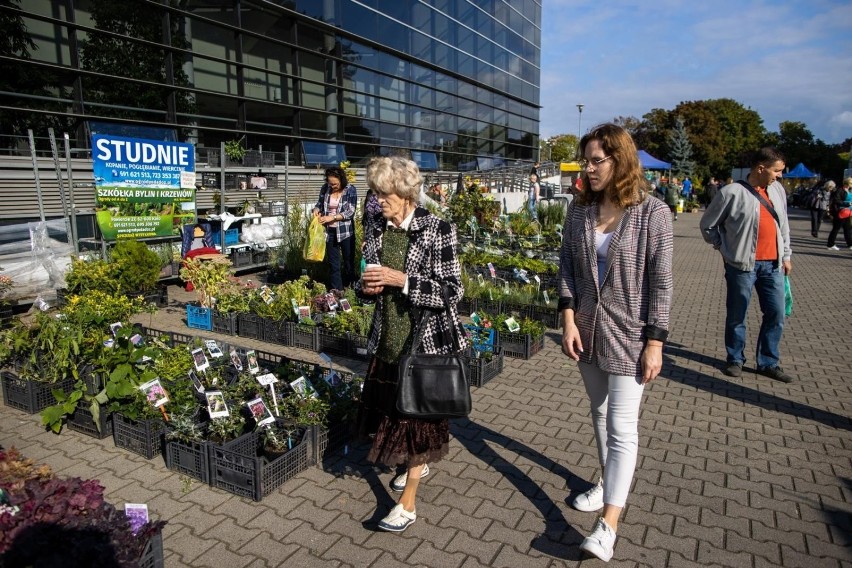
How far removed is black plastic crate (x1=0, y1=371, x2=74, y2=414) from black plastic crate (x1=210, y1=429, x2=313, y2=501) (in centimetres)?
184

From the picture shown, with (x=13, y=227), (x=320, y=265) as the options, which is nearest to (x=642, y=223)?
(x=320, y=265)

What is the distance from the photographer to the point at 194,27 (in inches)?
585

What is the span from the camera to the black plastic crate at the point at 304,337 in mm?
6230

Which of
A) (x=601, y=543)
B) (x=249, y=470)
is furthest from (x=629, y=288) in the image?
(x=249, y=470)

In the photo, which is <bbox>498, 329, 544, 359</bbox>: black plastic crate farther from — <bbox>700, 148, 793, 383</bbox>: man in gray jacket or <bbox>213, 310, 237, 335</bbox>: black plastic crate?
<bbox>213, 310, 237, 335</bbox>: black plastic crate

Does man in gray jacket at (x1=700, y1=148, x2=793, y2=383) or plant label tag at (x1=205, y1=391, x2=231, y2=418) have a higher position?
man in gray jacket at (x1=700, y1=148, x2=793, y2=383)

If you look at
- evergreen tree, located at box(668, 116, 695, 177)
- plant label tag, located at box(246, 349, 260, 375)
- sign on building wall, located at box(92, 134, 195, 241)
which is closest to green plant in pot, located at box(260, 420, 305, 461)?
plant label tag, located at box(246, 349, 260, 375)

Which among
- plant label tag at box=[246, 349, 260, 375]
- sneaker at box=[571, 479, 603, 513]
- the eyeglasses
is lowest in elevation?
sneaker at box=[571, 479, 603, 513]

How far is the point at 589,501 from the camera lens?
10.9 ft

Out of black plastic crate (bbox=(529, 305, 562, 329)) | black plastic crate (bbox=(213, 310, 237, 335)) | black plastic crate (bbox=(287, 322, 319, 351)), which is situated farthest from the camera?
black plastic crate (bbox=(529, 305, 562, 329))

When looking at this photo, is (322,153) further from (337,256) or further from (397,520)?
(397,520)

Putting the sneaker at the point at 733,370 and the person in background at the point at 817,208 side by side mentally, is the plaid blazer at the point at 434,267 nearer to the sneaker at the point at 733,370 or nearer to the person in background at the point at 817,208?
the sneaker at the point at 733,370

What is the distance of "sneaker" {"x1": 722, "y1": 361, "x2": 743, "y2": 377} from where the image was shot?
5.63 m

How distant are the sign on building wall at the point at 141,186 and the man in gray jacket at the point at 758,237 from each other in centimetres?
760
